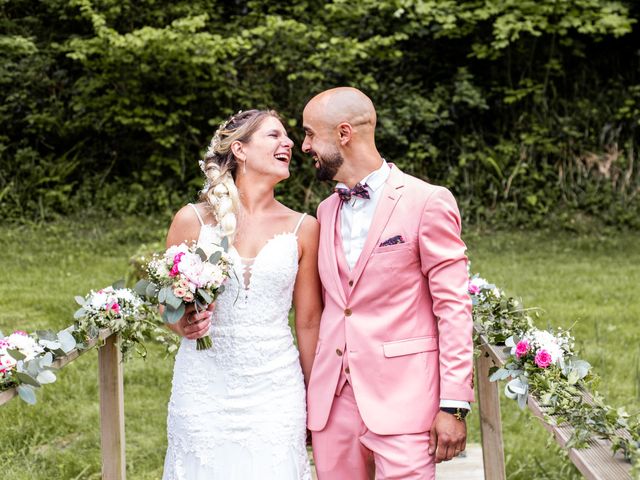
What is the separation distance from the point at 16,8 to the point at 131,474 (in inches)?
395

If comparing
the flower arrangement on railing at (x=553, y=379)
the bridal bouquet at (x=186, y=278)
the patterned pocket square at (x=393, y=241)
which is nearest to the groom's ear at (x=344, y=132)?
the patterned pocket square at (x=393, y=241)

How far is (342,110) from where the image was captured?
2.86m

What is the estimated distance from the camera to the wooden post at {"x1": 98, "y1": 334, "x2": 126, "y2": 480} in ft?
11.4

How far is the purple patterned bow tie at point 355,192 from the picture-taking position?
2894 millimetres

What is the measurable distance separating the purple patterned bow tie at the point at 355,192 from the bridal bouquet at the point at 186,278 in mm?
457

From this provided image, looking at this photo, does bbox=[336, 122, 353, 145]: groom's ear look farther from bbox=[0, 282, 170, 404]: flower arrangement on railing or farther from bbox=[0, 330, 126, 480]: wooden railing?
bbox=[0, 330, 126, 480]: wooden railing

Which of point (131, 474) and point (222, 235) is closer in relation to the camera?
point (222, 235)

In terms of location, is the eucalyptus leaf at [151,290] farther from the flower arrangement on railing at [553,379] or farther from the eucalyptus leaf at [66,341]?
the flower arrangement on railing at [553,379]

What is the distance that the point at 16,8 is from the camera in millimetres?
12672

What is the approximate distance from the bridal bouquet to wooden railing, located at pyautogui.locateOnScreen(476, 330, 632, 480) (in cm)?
101

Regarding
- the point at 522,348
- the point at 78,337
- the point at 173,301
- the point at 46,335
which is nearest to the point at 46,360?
the point at 46,335

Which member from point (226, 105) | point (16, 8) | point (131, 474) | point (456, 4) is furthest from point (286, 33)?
point (131, 474)

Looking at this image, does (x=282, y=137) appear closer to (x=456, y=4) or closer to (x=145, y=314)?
(x=145, y=314)

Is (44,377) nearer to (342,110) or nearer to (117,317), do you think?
(117,317)
